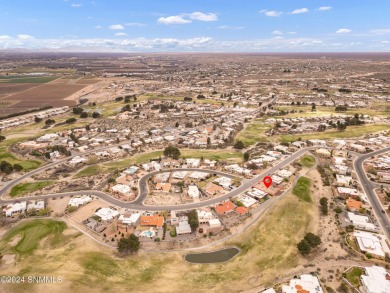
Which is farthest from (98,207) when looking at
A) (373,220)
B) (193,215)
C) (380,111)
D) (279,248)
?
(380,111)

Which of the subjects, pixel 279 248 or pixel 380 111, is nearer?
pixel 279 248

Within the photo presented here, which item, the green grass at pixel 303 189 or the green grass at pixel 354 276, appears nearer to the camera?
the green grass at pixel 354 276

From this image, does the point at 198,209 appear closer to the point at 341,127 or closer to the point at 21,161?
the point at 21,161

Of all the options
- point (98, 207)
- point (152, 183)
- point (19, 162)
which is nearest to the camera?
point (98, 207)

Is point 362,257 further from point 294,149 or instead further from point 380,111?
point 380,111

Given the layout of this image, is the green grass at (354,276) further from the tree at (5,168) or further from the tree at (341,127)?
the tree at (5,168)

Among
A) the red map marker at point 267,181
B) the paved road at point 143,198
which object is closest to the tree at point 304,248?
the paved road at point 143,198
